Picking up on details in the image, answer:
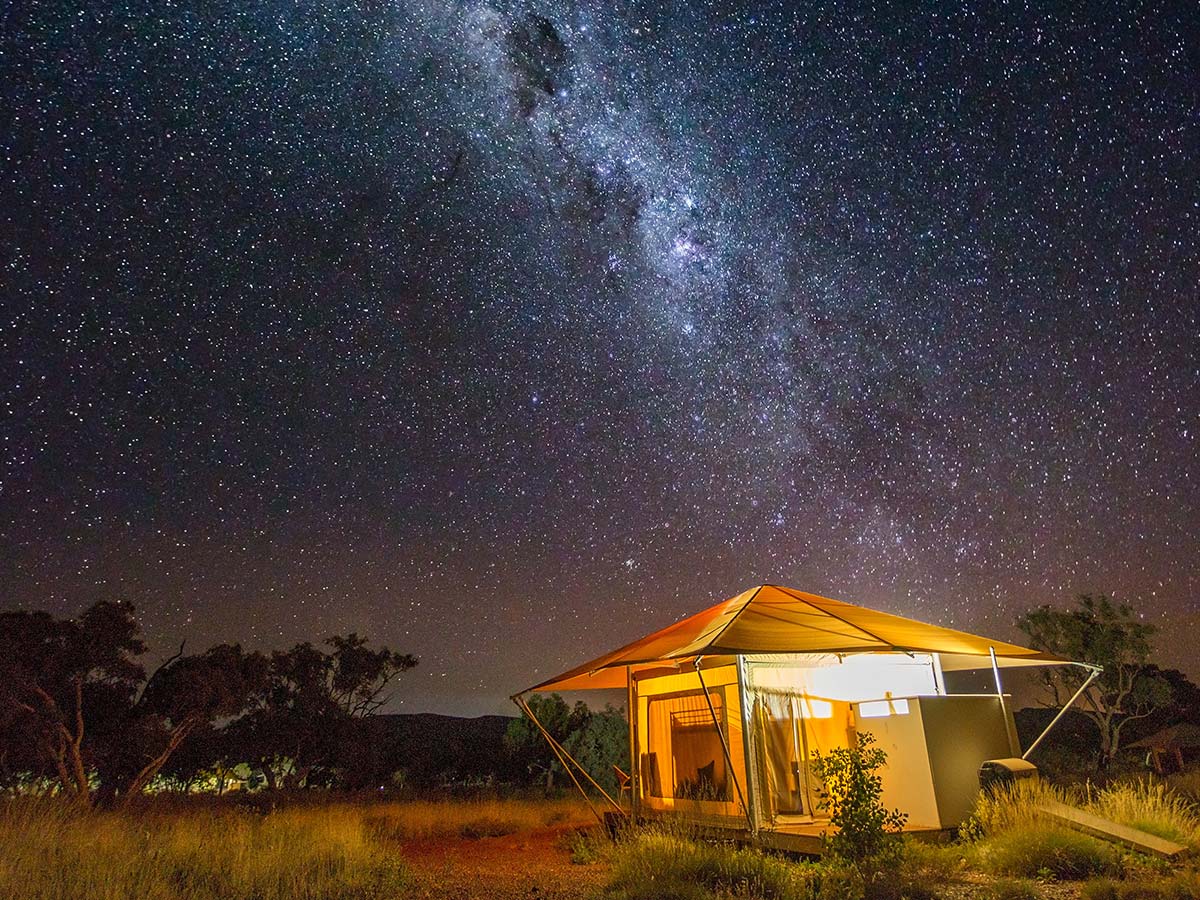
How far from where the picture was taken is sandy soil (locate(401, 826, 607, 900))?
6164mm

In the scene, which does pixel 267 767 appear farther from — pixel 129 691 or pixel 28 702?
pixel 28 702

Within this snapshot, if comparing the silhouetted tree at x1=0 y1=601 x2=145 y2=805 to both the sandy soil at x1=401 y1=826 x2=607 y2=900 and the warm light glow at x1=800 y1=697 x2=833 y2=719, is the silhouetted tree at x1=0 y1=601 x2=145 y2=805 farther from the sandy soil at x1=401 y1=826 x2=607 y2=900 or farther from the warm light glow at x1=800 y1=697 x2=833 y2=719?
the warm light glow at x1=800 y1=697 x2=833 y2=719

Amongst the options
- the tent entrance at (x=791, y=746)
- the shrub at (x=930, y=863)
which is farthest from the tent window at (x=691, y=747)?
the shrub at (x=930, y=863)

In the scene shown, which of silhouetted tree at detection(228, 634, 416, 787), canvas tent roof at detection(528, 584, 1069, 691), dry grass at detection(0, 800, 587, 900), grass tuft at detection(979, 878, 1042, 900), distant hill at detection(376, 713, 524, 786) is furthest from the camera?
distant hill at detection(376, 713, 524, 786)

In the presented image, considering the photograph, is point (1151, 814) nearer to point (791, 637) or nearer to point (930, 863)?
point (930, 863)

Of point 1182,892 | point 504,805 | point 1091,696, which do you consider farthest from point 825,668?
point 1091,696

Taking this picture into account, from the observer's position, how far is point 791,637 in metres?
8.08

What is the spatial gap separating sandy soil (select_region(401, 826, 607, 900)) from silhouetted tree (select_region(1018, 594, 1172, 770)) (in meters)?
21.8

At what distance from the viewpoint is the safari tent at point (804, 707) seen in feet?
26.4

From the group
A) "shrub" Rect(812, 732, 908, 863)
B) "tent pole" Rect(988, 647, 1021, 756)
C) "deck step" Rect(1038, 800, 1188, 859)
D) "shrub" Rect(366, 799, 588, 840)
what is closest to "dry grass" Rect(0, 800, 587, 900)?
"shrub" Rect(366, 799, 588, 840)

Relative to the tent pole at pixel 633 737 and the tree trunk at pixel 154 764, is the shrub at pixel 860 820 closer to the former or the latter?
the tent pole at pixel 633 737

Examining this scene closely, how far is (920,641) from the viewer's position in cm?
857

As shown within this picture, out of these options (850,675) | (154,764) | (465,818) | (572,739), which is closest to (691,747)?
(850,675)

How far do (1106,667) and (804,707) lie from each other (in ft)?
68.6
